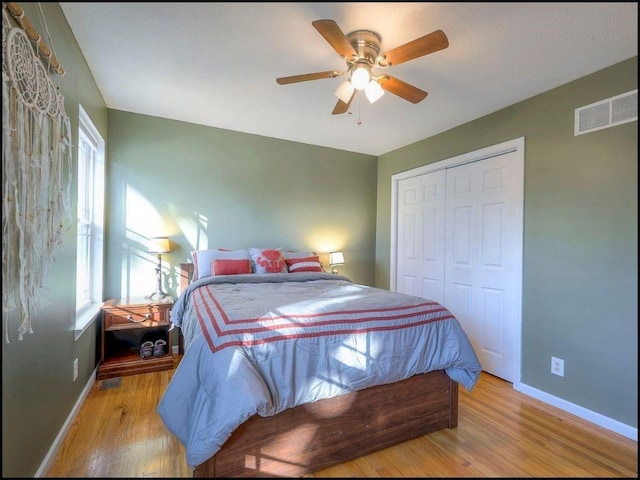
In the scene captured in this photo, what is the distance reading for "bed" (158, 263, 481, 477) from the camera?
134 cm

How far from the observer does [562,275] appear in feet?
7.65

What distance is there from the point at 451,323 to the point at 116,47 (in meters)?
2.72

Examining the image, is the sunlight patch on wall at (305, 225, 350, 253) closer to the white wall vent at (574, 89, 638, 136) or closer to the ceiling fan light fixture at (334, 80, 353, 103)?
the ceiling fan light fixture at (334, 80, 353, 103)

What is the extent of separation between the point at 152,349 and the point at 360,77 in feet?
9.08

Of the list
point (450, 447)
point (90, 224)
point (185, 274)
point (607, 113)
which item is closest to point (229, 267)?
point (185, 274)

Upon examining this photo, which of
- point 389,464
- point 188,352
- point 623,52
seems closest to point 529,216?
point 623,52

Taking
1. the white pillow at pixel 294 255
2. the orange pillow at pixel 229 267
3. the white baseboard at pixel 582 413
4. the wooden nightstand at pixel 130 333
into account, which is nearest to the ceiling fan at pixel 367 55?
the orange pillow at pixel 229 267

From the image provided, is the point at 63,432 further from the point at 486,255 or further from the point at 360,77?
the point at 486,255

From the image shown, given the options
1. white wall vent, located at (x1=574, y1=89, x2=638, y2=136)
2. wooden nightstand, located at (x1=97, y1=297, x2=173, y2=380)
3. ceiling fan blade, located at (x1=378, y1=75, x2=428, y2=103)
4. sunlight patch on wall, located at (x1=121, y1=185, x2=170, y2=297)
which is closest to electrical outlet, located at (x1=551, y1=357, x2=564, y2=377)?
white wall vent, located at (x1=574, y1=89, x2=638, y2=136)

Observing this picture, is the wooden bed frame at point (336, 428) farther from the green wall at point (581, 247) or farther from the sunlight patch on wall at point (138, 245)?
the sunlight patch on wall at point (138, 245)

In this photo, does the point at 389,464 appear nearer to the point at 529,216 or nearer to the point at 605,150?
the point at 529,216

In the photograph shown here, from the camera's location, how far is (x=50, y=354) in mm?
1566

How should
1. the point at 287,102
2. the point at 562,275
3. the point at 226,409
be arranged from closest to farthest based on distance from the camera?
the point at 226,409 < the point at 562,275 < the point at 287,102

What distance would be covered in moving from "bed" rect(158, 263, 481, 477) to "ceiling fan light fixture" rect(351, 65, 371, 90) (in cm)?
129
